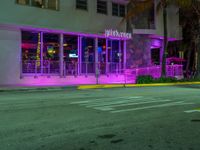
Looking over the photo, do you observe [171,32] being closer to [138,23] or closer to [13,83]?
[138,23]

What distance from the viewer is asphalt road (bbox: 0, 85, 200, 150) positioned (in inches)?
252

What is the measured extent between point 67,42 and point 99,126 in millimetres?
17007

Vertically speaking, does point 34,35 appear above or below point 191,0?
below

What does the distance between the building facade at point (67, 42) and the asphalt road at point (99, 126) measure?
10.4 m

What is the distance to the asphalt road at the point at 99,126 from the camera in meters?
6.40

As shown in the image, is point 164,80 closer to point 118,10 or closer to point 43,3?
point 118,10

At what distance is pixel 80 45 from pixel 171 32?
10.8 meters

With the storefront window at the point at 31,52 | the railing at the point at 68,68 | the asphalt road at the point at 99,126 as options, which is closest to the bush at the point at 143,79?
the railing at the point at 68,68

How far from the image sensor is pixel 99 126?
26.5ft

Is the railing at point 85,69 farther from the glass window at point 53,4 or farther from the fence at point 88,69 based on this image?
the glass window at point 53,4

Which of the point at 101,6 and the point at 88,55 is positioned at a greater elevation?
the point at 101,6

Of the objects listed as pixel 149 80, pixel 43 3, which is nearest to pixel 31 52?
pixel 43 3

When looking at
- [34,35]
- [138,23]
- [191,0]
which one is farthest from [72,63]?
[191,0]

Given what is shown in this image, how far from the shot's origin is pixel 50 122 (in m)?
8.52
